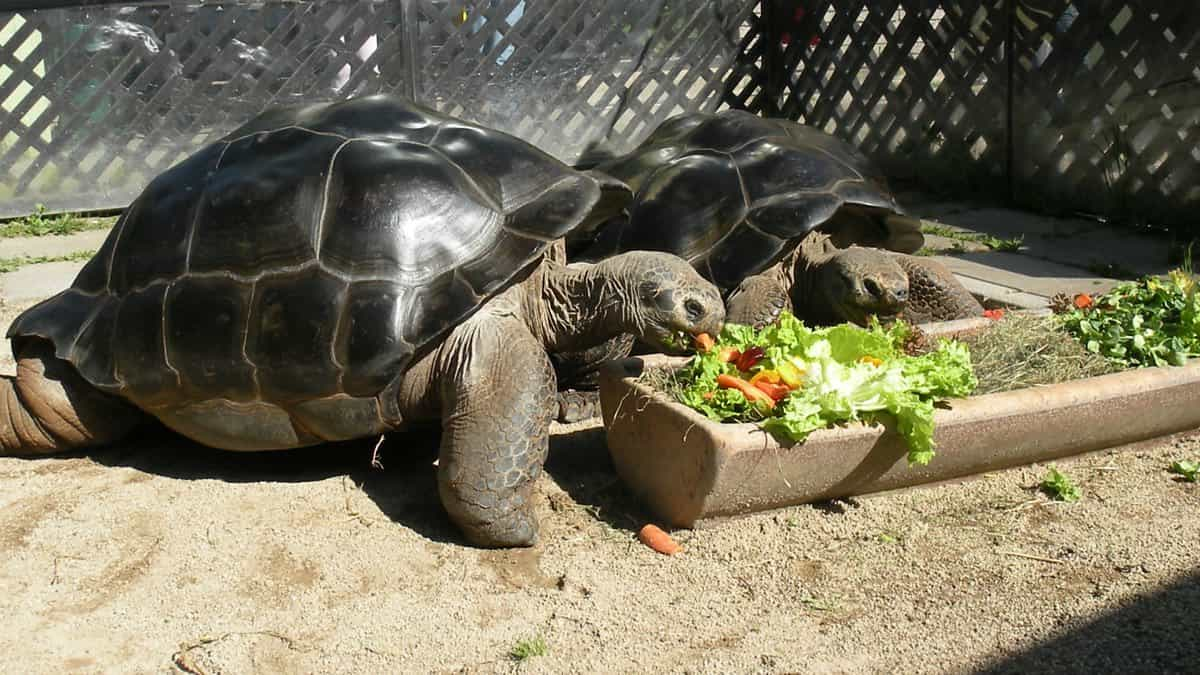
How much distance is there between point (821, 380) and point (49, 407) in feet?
8.82

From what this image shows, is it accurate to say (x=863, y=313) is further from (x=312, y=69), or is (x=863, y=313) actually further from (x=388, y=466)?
(x=312, y=69)

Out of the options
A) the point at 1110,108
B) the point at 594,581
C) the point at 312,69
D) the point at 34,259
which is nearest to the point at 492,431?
the point at 594,581

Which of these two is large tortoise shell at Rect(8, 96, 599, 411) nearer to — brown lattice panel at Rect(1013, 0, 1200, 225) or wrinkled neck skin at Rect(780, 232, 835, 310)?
wrinkled neck skin at Rect(780, 232, 835, 310)

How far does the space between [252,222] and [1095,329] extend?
288cm

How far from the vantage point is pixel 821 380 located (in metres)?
3.64

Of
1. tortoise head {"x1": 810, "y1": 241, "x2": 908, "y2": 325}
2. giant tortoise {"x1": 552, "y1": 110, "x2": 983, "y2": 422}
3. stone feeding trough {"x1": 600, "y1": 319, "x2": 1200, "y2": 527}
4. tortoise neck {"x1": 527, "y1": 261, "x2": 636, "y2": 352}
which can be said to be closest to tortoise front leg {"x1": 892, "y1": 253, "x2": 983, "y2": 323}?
giant tortoise {"x1": 552, "y1": 110, "x2": 983, "y2": 422}

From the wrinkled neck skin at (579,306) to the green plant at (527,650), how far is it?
1.18m

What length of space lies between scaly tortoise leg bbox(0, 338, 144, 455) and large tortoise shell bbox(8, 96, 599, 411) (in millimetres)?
158

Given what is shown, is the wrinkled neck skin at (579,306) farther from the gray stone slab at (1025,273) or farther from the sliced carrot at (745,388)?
the gray stone slab at (1025,273)

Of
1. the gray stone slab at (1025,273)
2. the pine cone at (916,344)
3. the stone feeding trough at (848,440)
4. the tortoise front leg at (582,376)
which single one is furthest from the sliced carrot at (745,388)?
the gray stone slab at (1025,273)

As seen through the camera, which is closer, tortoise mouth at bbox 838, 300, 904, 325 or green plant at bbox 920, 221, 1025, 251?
tortoise mouth at bbox 838, 300, 904, 325

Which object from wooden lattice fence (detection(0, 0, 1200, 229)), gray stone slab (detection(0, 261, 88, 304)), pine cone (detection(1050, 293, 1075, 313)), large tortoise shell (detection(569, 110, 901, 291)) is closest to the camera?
pine cone (detection(1050, 293, 1075, 313))

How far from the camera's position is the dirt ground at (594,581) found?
3.09m

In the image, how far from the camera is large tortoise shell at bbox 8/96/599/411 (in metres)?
3.85
